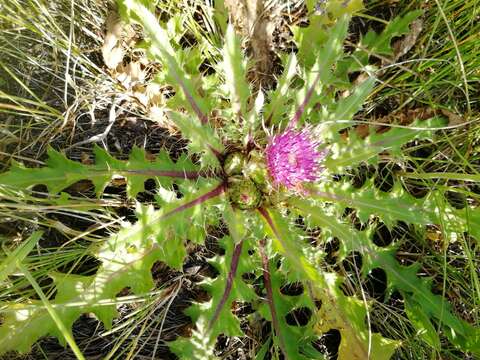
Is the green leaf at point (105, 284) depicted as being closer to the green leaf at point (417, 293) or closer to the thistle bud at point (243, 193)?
the thistle bud at point (243, 193)

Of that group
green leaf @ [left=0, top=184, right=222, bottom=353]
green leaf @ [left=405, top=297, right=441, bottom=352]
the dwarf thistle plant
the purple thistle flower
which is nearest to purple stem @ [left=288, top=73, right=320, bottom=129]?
the dwarf thistle plant

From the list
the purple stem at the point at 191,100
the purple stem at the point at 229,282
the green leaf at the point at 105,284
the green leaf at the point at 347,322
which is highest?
the purple stem at the point at 191,100

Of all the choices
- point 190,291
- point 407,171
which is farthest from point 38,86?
point 407,171

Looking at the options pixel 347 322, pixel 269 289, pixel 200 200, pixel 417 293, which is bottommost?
pixel 417 293

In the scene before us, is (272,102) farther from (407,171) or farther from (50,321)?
(50,321)

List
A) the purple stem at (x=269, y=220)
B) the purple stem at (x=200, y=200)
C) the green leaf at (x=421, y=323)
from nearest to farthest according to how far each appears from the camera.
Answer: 1. the purple stem at (x=200, y=200)
2. the purple stem at (x=269, y=220)
3. the green leaf at (x=421, y=323)

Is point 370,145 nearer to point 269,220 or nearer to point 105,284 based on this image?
point 269,220

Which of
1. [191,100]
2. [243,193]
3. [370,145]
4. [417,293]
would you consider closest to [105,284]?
[243,193]

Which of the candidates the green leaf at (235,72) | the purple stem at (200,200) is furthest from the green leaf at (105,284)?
the green leaf at (235,72)
